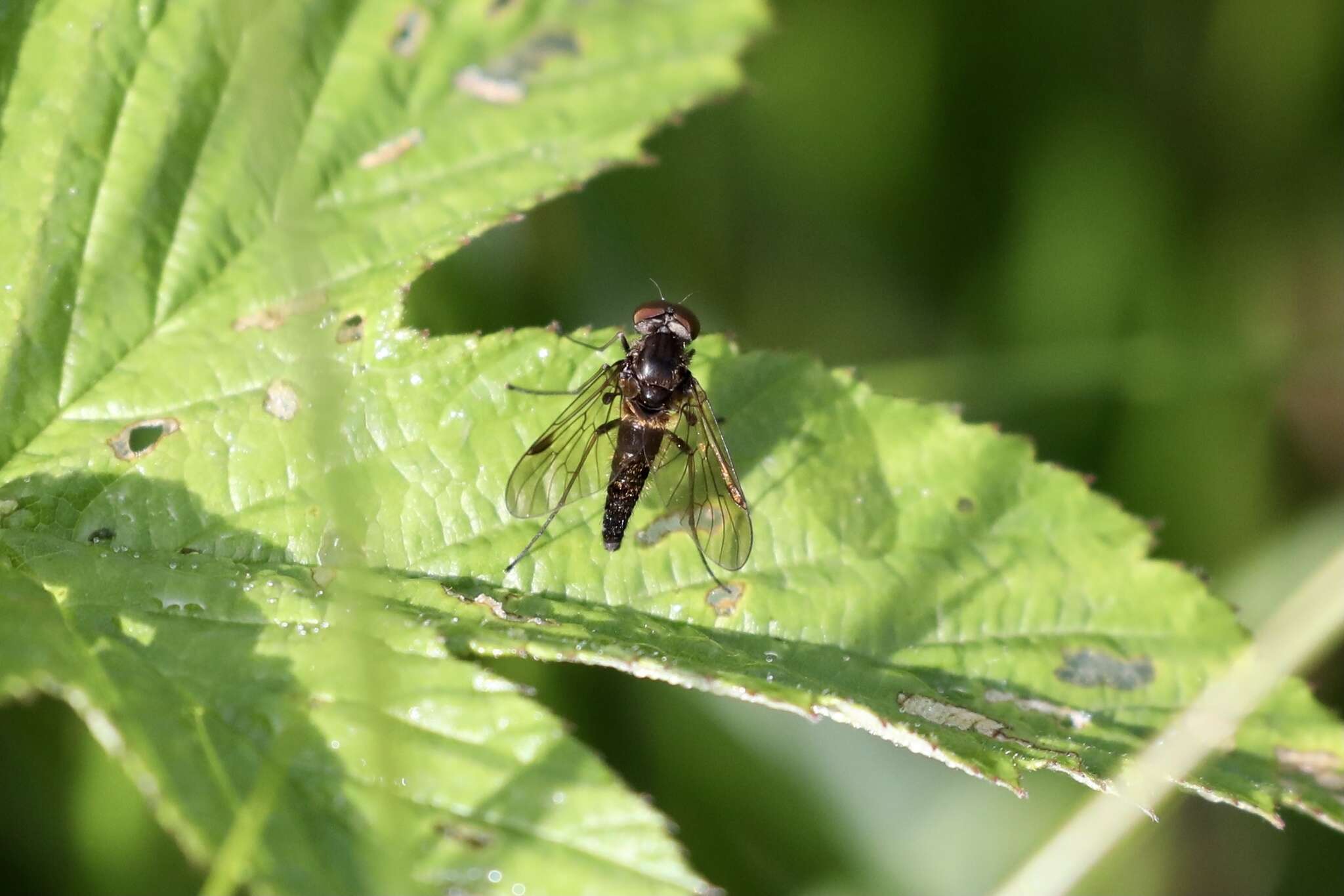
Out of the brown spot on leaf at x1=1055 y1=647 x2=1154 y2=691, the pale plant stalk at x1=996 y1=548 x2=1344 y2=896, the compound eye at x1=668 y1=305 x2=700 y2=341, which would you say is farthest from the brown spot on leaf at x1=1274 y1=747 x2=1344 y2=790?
the compound eye at x1=668 y1=305 x2=700 y2=341

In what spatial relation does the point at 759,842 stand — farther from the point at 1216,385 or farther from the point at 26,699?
the point at 1216,385

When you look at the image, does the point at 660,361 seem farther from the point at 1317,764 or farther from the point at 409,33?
the point at 1317,764

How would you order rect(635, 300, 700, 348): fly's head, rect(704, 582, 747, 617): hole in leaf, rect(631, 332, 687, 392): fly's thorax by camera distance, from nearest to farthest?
rect(704, 582, 747, 617): hole in leaf
rect(631, 332, 687, 392): fly's thorax
rect(635, 300, 700, 348): fly's head

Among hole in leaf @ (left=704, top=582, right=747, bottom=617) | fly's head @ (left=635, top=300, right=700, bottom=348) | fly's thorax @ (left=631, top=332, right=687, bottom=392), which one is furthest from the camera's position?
fly's head @ (left=635, top=300, right=700, bottom=348)

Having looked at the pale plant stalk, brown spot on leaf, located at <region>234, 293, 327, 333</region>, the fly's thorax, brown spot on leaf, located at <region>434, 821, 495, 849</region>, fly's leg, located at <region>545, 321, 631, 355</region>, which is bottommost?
brown spot on leaf, located at <region>434, 821, 495, 849</region>

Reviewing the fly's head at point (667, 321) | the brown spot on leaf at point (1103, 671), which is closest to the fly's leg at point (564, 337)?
the fly's head at point (667, 321)

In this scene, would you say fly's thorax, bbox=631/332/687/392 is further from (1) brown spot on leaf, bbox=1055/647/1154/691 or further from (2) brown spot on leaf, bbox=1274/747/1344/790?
(2) brown spot on leaf, bbox=1274/747/1344/790
